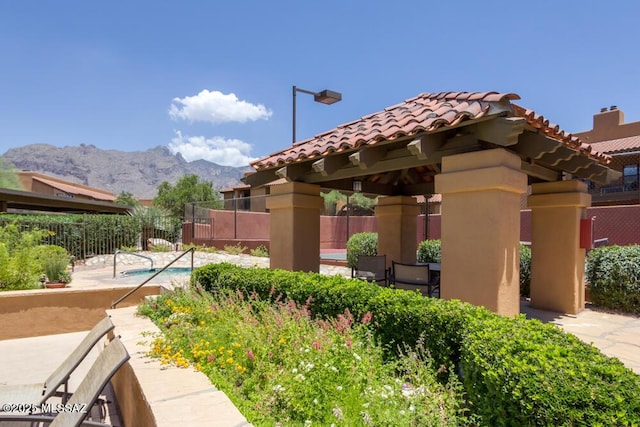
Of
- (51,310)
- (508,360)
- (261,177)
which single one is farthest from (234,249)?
(508,360)

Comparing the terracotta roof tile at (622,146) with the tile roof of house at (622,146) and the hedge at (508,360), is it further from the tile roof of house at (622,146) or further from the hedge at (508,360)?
the hedge at (508,360)

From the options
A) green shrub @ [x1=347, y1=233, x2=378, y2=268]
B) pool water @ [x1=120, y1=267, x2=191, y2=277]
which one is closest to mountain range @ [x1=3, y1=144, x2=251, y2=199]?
pool water @ [x1=120, y1=267, x2=191, y2=277]

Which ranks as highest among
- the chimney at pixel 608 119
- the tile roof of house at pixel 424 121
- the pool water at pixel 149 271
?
the chimney at pixel 608 119

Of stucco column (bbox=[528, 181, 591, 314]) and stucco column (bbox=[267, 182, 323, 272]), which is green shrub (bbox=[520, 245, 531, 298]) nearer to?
stucco column (bbox=[528, 181, 591, 314])

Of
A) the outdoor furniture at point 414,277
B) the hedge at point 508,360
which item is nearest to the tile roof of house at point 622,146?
the outdoor furniture at point 414,277

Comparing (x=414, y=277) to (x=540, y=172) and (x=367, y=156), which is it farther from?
(x=540, y=172)

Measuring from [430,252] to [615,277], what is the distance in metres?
4.79

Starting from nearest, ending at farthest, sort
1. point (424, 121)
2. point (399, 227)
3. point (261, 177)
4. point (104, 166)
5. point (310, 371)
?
1. point (310, 371)
2. point (424, 121)
3. point (261, 177)
4. point (399, 227)
5. point (104, 166)

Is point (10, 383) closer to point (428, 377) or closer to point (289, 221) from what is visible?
point (289, 221)

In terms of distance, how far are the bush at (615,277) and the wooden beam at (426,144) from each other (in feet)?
16.1

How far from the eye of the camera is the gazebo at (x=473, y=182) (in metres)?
4.28

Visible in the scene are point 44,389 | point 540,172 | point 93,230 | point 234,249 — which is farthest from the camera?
point 234,249

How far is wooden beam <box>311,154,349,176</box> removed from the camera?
18.2 feet

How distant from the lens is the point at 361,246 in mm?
13570
